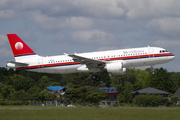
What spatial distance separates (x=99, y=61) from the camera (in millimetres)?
47219

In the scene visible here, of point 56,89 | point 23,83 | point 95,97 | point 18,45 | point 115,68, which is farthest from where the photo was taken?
point 23,83

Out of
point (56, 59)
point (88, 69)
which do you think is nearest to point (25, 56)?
point (56, 59)

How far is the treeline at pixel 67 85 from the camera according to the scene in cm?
8025

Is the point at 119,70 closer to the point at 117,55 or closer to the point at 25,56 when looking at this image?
the point at 117,55

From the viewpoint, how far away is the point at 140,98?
7919cm

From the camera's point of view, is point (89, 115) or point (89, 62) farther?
point (89, 62)

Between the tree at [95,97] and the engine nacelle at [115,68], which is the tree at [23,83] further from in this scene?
the engine nacelle at [115,68]

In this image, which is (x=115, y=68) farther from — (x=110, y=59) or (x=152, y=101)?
(x=152, y=101)

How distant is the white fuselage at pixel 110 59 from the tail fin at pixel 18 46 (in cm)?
274

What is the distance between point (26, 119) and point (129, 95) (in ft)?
228

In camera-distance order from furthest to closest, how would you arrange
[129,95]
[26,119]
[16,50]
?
[129,95]
[16,50]
[26,119]

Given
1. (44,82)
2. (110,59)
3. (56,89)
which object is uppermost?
(110,59)

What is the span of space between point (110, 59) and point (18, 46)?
55.0 ft

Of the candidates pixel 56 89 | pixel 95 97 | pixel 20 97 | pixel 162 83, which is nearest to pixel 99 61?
Answer: pixel 95 97
